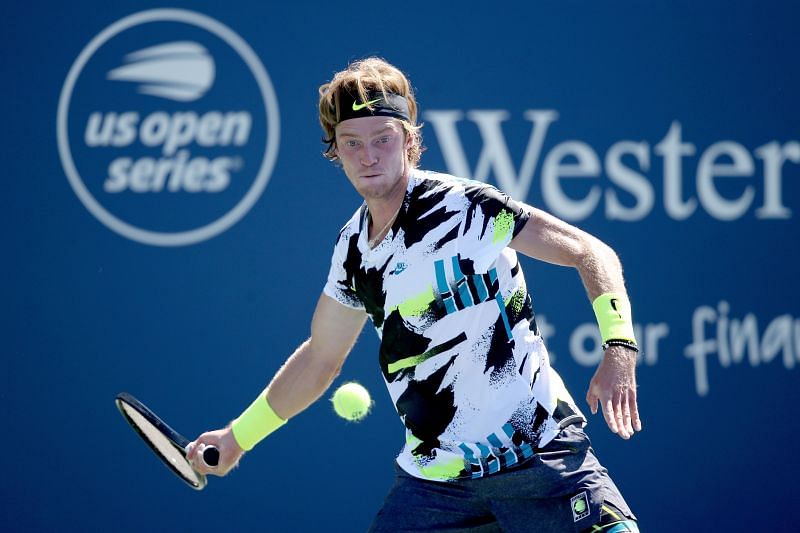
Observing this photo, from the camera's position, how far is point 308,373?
325 centimetres

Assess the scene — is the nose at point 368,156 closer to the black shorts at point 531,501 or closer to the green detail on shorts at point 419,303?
the green detail on shorts at point 419,303

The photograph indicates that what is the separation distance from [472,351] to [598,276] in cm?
36

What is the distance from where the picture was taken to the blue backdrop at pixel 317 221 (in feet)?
15.6

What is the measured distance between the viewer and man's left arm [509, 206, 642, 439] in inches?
99.1

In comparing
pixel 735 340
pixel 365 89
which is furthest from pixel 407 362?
pixel 735 340

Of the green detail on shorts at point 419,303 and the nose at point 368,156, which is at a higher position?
the nose at point 368,156

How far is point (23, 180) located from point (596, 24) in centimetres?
252

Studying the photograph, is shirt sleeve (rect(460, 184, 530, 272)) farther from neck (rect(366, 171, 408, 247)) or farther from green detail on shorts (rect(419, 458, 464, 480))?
green detail on shorts (rect(419, 458, 464, 480))

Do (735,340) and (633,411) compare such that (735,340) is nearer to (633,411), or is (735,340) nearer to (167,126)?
(167,126)

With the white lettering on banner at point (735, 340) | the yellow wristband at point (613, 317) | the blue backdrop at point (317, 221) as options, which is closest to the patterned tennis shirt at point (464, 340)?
the yellow wristband at point (613, 317)

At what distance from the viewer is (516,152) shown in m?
4.95

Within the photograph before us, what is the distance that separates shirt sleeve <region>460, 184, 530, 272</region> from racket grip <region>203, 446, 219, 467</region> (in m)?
0.95

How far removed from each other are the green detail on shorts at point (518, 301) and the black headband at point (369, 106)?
59 cm

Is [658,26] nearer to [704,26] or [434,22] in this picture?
[704,26]
